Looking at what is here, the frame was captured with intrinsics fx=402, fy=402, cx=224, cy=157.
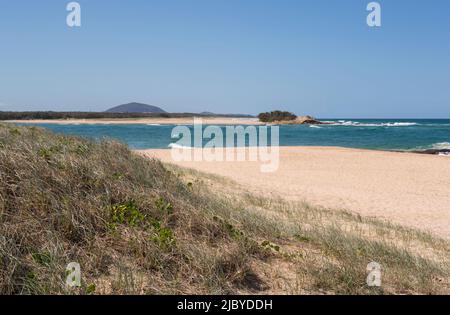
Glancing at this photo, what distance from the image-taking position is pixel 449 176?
18875mm

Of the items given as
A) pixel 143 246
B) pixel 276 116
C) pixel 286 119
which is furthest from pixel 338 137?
pixel 143 246

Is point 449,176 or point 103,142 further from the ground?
point 103,142

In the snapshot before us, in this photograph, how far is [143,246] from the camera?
13.6ft

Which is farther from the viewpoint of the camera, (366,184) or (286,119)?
A: (286,119)

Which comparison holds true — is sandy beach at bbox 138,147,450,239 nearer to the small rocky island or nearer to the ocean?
the ocean

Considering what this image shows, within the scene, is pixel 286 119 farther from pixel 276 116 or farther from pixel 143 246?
pixel 143 246

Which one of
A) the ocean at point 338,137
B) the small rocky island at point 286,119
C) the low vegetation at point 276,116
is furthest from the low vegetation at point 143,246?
the low vegetation at point 276,116

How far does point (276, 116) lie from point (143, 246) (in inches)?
4091

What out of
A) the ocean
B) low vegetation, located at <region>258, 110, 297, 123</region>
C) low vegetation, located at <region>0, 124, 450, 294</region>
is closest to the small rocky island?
low vegetation, located at <region>258, 110, 297, 123</region>

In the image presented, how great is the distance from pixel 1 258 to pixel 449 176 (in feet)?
64.9

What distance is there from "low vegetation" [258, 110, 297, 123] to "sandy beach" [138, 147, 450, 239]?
7820 centimetres
